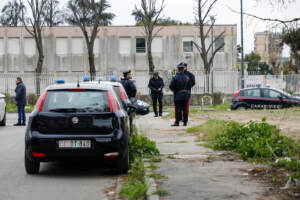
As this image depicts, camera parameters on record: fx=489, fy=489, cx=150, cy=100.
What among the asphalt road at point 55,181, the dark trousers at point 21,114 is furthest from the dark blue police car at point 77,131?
the dark trousers at point 21,114

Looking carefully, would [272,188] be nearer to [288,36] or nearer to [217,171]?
[217,171]

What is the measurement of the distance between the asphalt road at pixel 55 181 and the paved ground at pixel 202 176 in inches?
39.4

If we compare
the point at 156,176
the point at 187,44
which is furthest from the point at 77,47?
the point at 156,176

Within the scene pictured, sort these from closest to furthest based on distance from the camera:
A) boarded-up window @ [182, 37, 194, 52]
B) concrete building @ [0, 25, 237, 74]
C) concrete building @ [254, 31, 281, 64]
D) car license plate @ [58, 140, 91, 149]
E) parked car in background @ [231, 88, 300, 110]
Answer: car license plate @ [58, 140, 91, 149], concrete building @ [254, 31, 281, 64], parked car in background @ [231, 88, 300, 110], concrete building @ [0, 25, 237, 74], boarded-up window @ [182, 37, 194, 52]

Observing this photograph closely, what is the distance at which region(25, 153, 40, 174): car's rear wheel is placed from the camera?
8.05 m

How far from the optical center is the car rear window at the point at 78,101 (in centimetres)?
801

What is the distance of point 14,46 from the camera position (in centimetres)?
5500

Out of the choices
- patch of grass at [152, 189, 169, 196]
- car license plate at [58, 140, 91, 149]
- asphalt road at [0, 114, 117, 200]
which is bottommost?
asphalt road at [0, 114, 117, 200]

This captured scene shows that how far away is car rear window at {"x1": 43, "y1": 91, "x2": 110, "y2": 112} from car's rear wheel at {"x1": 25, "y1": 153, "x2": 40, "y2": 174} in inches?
33.4

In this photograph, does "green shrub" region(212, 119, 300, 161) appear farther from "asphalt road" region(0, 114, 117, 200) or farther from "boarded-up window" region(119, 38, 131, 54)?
"boarded-up window" region(119, 38, 131, 54)

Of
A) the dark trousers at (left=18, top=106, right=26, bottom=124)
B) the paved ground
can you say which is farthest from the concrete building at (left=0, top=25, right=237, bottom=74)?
the paved ground

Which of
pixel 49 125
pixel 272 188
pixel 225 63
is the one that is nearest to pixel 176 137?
pixel 49 125

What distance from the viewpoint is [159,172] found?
7.68 metres

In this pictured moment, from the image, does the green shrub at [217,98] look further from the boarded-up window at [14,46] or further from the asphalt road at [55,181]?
the boarded-up window at [14,46]
